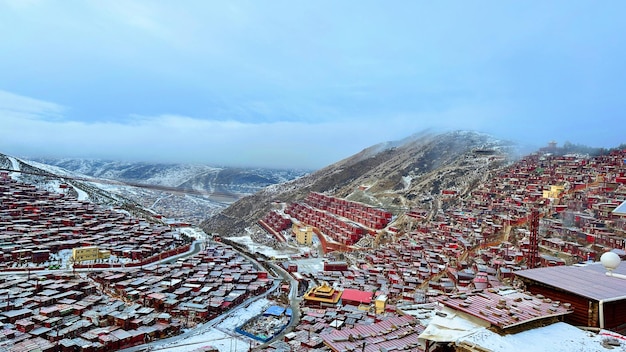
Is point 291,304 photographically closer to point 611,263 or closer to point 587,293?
point 611,263

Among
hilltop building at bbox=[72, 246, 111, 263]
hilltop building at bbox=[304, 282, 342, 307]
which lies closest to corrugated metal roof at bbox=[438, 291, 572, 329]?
hilltop building at bbox=[304, 282, 342, 307]

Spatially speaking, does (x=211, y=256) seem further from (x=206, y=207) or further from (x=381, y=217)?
(x=206, y=207)

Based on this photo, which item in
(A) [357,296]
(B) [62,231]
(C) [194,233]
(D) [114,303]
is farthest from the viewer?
(C) [194,233]

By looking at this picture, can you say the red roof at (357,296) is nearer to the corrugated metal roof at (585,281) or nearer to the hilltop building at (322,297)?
the hilltop building at (322,297)

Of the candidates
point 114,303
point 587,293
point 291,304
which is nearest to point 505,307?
point 587,293

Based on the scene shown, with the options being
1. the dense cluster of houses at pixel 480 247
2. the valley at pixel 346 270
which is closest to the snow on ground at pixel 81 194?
the valley at pixel 346 270

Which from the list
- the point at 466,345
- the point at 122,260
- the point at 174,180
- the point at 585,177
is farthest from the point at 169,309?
the point at 174,180
